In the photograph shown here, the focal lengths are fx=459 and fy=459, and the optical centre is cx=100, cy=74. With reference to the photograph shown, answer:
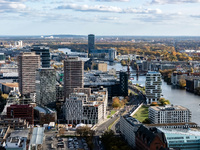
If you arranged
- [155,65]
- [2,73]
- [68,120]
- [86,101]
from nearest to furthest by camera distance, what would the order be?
[68,120], [86,101], [2,73], [155,65]

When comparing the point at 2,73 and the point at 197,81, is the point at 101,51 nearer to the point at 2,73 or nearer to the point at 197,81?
the point at 2,73

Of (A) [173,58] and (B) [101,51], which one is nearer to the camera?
(A) [173,58]

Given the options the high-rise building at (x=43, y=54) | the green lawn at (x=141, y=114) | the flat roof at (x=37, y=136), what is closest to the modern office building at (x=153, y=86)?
the green lawn at (x=141, y=114)

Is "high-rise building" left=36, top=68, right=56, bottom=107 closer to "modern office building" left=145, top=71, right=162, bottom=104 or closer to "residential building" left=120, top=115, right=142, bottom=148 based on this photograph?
"modern office building" left=145, top=71, right=162, bottom=104

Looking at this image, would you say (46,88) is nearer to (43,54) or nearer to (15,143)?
(43,54)

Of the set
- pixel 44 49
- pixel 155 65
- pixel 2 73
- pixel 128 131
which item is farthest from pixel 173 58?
pixel 128 131

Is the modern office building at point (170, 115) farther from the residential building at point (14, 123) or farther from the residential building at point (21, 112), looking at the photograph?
the residential building at point (14, 123)
